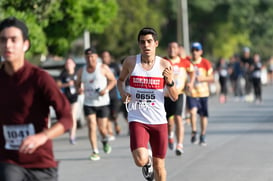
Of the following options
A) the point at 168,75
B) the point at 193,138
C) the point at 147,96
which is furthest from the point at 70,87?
the point at 168,75

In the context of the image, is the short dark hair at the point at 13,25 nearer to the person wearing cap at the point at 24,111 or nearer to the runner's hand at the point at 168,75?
the person wearing cap at the point at 24,111

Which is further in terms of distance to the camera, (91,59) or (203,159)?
(91,59)

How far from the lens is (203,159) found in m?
12.6

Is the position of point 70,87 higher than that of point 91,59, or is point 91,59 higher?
point 91,59

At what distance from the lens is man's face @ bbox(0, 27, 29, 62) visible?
532cm

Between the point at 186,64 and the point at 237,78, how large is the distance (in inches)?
714

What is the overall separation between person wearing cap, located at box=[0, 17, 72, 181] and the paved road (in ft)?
17.0

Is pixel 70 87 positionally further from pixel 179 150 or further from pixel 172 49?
pixel 179 150

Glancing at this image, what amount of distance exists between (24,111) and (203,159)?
7471 mm

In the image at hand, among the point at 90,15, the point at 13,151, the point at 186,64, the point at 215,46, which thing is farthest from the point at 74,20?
the point at 215,46

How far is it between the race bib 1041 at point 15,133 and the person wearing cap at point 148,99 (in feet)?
10.9

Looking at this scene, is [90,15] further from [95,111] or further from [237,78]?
[237,78]

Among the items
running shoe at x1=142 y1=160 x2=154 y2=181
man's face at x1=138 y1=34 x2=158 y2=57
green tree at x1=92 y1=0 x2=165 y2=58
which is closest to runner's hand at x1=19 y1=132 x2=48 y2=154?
man's face at x1=138 y1=34 x2=158 y2=57

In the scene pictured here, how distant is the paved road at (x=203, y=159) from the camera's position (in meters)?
10.9
